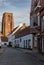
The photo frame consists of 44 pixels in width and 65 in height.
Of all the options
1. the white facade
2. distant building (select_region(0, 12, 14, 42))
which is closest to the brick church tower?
distant building (select_region(0, 12, 14, 42))

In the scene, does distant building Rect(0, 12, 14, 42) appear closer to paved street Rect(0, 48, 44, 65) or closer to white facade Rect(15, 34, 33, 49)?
white facade Rect(15, 34, 33, 49)

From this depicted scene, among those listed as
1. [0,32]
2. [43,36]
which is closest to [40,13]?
[43,36]

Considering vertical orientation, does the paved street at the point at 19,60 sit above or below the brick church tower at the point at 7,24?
below

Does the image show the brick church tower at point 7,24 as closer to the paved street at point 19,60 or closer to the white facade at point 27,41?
the white facade at point 27,41

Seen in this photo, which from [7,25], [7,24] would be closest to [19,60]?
[7,25]

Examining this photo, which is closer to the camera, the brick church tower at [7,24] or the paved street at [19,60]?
the paved street at [19,60]

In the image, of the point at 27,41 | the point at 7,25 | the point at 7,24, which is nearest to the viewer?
the point at 27,41

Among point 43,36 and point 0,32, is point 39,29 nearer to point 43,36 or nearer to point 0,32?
point 43,36

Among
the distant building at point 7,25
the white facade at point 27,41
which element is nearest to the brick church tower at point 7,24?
the distant building at point 7,25

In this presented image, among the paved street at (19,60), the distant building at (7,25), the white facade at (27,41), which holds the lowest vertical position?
the paved street at (19,60)

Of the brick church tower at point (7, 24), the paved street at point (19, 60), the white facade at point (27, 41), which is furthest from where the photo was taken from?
the brick church tower at point (7, 24)

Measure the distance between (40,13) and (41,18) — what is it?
976mm

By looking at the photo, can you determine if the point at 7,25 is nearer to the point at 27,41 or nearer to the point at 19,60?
the point at 27,41

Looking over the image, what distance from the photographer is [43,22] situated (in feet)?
127
